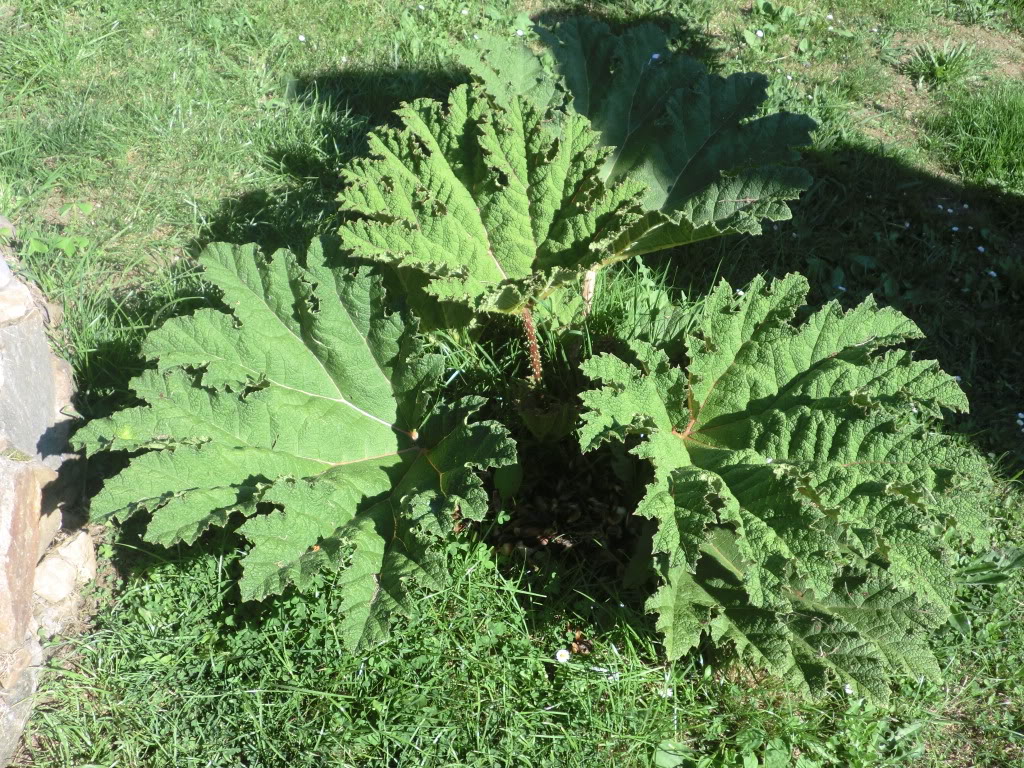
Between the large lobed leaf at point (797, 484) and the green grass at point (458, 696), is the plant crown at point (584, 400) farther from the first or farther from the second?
the green grass at point (458, 696)

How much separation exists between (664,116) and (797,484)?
5.28 feet

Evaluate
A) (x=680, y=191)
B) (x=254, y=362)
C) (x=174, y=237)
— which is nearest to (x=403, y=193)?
(x=254, y=362)

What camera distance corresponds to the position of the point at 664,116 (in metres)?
3.26

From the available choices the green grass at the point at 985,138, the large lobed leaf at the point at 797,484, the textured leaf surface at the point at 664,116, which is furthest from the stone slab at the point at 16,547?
the green grass at the point at 985,138

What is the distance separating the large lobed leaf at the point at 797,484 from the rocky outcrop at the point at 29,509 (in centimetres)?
183

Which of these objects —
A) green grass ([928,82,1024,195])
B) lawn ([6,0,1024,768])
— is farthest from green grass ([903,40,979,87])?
green grass ([928,82,1024,195])

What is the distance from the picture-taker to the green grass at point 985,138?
421 cm

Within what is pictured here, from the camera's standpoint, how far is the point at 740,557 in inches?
98.6

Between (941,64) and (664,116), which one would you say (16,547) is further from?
(941,64)

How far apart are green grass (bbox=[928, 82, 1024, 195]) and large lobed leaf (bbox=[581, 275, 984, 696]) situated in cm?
207

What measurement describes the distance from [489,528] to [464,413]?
0.41 metres

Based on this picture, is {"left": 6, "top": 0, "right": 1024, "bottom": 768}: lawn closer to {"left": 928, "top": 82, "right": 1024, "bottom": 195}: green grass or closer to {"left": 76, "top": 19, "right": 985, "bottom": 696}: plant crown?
{"left": 928, "top": 82, "right": 1024, "bottom": 195}: green grass

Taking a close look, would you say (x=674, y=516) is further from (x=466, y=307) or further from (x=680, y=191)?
(x=680, y=191)

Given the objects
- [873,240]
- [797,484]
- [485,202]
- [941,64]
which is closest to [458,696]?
[797,484]
